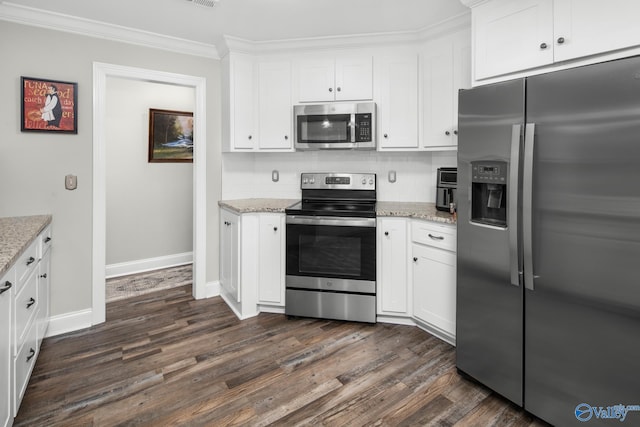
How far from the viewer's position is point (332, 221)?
280 centimetres

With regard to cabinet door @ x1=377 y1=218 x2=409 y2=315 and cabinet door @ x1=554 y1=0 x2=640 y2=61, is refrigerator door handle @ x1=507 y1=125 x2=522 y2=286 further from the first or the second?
cabinet door @ x1=377 y1=218 x2=409 y2=315

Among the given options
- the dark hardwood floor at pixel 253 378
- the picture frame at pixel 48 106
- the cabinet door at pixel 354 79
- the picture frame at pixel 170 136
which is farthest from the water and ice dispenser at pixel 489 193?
the picture frame at pixel 170 136

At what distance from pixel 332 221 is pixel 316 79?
137 cm

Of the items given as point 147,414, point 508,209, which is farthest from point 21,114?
point 508,209

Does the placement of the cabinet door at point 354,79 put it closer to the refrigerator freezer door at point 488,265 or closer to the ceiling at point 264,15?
the ceiling at point 264,15

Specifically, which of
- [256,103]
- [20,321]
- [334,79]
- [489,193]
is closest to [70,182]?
[20,321]

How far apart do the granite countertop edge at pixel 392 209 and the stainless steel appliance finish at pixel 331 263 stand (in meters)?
0.14

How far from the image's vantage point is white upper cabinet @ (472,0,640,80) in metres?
1.54

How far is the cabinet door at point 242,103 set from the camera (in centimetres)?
326

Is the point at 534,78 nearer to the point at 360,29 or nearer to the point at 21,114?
the point at 360,29

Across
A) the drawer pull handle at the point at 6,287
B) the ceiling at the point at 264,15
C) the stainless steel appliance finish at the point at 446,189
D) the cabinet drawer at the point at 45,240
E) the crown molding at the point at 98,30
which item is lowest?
the drawer pull handle at the point at 6,287

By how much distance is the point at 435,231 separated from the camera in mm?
2488

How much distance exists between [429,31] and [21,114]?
321cm

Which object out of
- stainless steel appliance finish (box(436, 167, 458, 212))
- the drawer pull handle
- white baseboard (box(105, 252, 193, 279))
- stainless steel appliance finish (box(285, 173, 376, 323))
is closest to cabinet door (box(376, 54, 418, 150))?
stainless steel appliance finish (box(436, 167, 458, 212))
